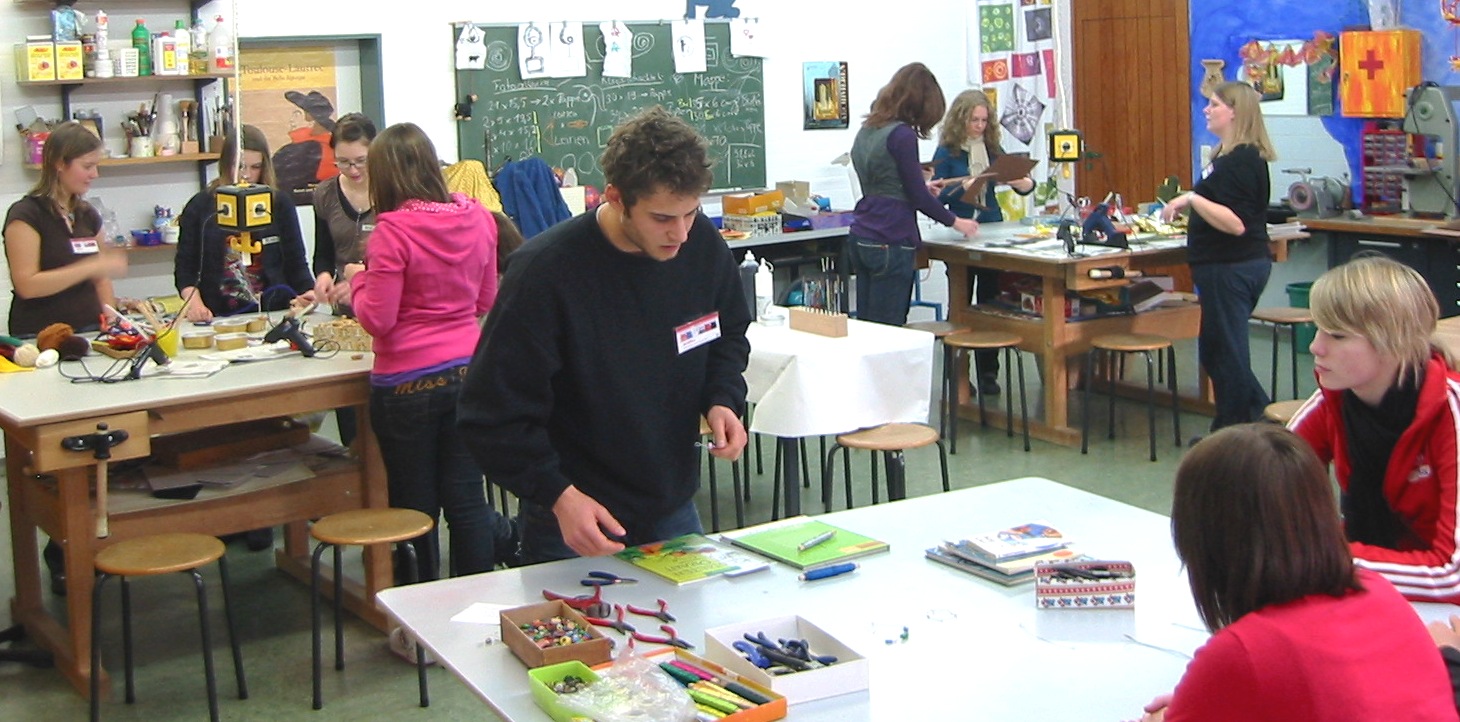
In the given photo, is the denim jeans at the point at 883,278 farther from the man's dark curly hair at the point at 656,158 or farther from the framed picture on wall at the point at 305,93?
the man's dark curly hair at the point at 656,158

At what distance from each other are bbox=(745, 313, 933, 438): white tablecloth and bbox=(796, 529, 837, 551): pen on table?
1835mm

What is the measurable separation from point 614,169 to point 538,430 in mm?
451

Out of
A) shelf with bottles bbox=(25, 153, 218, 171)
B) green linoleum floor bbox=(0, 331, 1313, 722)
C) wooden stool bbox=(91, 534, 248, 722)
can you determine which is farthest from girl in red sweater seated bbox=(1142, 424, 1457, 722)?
shelf with bottles bbox=(25, 153, 218, 171)

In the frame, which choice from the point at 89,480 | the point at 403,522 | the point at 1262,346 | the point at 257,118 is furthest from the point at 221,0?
the point at 1262,346

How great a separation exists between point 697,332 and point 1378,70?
246 inches

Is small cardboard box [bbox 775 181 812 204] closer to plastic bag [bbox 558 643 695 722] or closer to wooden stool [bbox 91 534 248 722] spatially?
wooden stool [bbox 91 534 248 722]

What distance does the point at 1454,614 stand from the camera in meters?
2.33

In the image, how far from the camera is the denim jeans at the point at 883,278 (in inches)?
263

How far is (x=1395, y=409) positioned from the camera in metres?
2.56

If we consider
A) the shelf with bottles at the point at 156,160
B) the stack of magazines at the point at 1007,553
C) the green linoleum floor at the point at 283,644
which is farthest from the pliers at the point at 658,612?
the shelf with bottles at the point at 156,160

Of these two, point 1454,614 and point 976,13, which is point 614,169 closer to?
point 1454,614

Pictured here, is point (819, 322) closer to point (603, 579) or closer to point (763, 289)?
point (763, 289)

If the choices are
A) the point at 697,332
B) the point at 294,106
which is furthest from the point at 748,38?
the point at 697,332

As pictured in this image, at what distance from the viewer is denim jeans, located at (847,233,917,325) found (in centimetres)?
669
